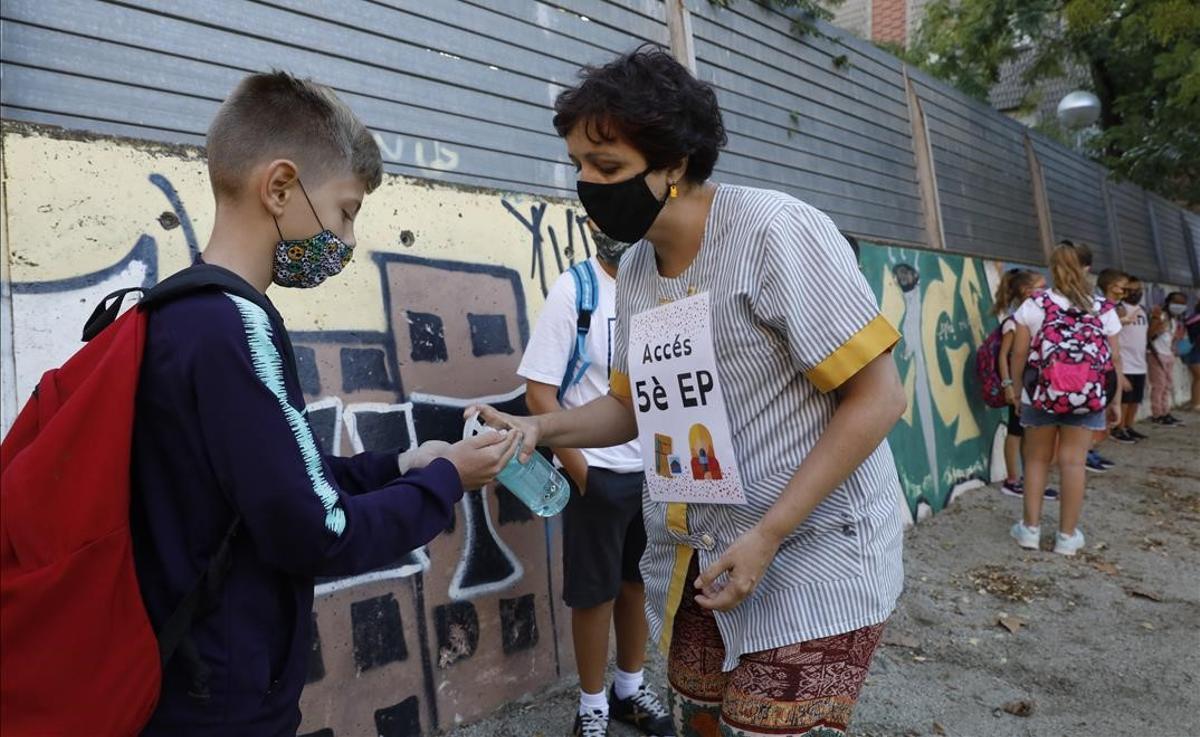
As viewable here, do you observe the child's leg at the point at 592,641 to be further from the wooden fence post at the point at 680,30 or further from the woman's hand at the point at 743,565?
the wooden fence post at the point at 680,30

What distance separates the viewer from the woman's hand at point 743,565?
5.47 feet

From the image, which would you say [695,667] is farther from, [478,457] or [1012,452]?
[1012,452]

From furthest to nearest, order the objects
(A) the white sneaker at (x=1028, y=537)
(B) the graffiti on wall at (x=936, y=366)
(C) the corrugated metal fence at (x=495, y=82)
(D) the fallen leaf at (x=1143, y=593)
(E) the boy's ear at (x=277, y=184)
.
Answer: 1. (B) the graffiti on wall at (x=936, y=366)
2. (A) the white sneaker at (x=1028, y=537)
3. (D) the fallen leaf at (x=1143, y=593)
4. (C) the corrugated metal fence at (x=495, y=82)
5. (E) the boy's ear at (x=277, y=184)

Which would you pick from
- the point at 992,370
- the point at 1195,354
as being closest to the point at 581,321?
the point at 992,370

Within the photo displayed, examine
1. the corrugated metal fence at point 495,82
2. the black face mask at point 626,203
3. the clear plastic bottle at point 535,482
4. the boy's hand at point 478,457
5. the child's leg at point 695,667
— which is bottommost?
the child's leg at point 695,667

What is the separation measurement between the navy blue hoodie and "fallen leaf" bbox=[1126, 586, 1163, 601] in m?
4.98

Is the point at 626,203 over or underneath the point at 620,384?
over

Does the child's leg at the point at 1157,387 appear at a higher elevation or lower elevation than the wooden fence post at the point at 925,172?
lower

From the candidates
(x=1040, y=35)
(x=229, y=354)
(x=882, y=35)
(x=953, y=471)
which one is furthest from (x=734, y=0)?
(x=882, y=35)

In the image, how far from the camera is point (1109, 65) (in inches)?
546

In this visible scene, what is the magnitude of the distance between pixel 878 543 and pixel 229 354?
1295 mm

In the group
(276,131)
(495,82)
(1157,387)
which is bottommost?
(1157,387)

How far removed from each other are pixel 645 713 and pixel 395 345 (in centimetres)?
170

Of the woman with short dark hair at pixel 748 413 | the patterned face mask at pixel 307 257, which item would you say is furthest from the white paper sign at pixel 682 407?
the patterned face mask at pixel 307 257
